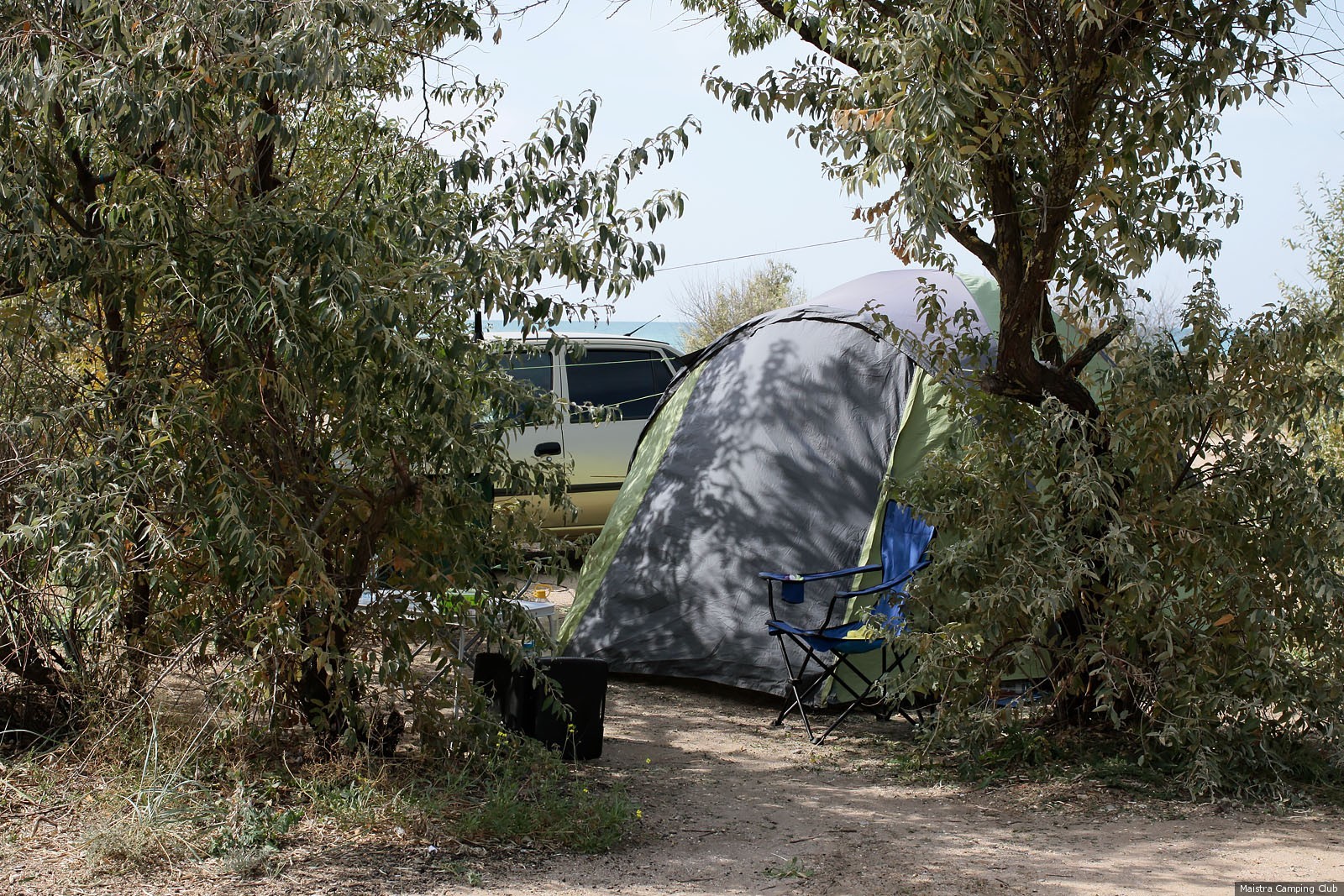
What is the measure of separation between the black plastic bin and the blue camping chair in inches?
42.0

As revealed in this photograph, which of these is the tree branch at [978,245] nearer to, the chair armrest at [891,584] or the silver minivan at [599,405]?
the chair armrest at [891,584]

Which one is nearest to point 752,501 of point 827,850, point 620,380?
point 827,850

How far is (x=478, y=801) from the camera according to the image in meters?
4.39

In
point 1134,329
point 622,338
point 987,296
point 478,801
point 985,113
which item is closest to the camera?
point 478,801

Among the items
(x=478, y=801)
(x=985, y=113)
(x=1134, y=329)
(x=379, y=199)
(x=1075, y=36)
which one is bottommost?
(x=478, y=801)

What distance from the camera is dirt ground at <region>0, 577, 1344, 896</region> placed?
12.2 feet

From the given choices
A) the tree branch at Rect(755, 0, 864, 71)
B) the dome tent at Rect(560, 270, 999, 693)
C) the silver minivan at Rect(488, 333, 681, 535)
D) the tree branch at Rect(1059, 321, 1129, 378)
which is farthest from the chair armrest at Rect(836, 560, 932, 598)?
the silver minivan at Rect(488, 333, 681, 535)

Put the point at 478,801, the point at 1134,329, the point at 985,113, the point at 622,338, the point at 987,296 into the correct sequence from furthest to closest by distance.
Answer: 1. the point at 622,338
2. the point at 987,296
3. the point at 1134,329
4. the point at 985,113
5. the point at 478,801

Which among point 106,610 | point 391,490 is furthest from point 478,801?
point 106,610

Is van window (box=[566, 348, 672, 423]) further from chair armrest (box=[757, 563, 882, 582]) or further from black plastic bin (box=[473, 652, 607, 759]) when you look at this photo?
black plastic bin (box=[473, 652, 607, 759])

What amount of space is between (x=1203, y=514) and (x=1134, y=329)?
0.83 metres

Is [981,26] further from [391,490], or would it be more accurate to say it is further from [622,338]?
[622,338]

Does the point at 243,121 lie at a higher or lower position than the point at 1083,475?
higher

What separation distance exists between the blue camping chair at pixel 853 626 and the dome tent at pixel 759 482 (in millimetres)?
119
